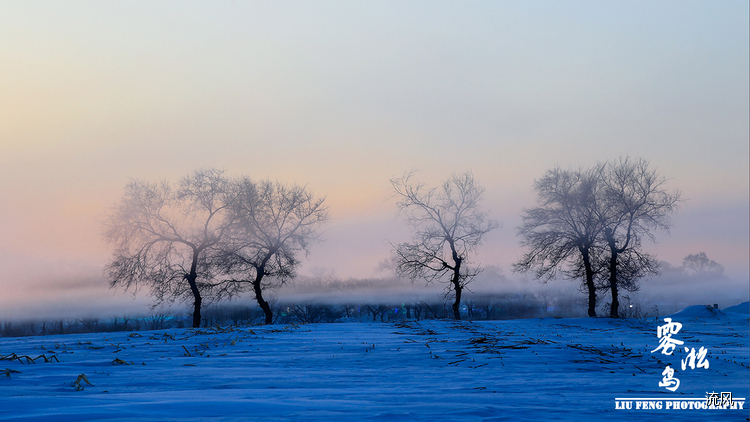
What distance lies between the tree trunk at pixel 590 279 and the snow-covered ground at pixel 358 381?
54.5 feet

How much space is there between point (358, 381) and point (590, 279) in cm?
2335

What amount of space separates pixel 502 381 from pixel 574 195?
22.3 meters

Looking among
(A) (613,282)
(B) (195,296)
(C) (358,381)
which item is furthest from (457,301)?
(C) (358,381)

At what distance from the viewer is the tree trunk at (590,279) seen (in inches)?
986

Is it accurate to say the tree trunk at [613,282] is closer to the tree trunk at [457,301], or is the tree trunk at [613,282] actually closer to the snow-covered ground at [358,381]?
the tree trunk at [457,301]

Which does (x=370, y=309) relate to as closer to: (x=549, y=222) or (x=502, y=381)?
(x=549, y=222)

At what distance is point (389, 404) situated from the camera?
3721 mm

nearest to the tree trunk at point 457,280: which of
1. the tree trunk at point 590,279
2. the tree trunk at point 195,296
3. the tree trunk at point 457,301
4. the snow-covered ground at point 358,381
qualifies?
the tree trunk at point 457,301

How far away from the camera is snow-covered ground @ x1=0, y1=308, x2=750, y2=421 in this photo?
3373 mm

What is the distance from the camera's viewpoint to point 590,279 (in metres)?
25.4

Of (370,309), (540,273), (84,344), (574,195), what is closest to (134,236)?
(84,344)

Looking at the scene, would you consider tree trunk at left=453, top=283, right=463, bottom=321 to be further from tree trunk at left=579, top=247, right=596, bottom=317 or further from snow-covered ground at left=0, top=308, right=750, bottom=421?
snow-covered ground at left=0, top=308, right=750, bottom=421

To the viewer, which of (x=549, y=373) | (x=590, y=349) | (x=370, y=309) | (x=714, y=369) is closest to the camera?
(x=549, y=373)

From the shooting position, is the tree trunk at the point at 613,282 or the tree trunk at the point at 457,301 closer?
the tree trunk at the point at 613,282
